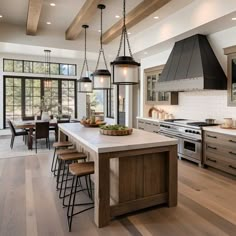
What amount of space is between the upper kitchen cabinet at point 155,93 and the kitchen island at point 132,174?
356 centimetres

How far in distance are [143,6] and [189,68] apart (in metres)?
1.65

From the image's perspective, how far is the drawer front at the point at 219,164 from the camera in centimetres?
406

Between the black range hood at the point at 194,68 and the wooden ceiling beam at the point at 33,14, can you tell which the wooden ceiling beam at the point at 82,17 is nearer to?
the wooden ceiling beam at the point at 33,14

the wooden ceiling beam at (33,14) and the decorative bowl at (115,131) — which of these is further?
the wooden ceiling beam at (33,14)

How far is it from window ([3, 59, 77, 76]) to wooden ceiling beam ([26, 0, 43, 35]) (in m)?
3.39

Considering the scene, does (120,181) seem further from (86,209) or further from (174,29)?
(174,29)

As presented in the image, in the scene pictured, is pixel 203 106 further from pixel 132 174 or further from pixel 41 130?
pixel 41 130

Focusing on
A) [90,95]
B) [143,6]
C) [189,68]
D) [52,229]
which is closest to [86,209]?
[52,229]

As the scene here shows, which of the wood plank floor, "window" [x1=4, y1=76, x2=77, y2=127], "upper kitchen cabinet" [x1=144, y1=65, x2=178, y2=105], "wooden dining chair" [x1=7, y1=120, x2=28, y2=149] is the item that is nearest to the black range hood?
"upper kitchen cabinet" [x1=144, y1=65, x2=178, y2=105]

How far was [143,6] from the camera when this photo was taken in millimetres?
4699

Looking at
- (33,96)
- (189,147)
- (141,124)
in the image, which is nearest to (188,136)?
(189,147)

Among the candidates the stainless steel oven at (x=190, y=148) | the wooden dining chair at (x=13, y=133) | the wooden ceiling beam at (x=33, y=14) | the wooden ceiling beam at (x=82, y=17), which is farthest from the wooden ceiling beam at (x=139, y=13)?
the wooden dining chair at (x=13, y=133)

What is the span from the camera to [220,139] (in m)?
4.26

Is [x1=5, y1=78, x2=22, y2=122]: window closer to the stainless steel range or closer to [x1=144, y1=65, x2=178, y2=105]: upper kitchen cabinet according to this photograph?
[x1=144, y1=65, x2=178, y2=105]: upper kitchen cabinet
